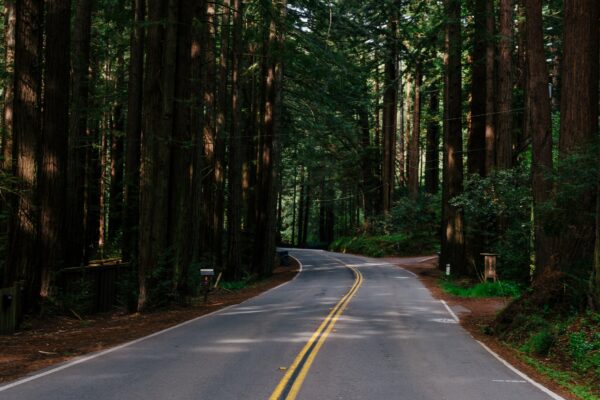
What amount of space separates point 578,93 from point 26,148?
520 inches

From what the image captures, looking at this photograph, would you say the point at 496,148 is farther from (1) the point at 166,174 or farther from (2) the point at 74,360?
(2) the point at 74,360

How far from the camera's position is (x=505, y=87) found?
73.2 ft

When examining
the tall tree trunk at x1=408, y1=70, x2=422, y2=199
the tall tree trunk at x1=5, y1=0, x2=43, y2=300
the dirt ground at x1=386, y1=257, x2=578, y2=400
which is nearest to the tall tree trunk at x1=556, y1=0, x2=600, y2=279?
the dirt ground at x1=386, y1=257, x2=578, y2=400

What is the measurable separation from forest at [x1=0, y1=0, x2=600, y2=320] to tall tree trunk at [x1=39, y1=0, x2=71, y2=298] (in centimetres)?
4

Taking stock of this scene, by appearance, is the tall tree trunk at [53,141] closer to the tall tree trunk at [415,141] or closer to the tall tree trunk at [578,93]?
the tall tree trunk at [578,93]

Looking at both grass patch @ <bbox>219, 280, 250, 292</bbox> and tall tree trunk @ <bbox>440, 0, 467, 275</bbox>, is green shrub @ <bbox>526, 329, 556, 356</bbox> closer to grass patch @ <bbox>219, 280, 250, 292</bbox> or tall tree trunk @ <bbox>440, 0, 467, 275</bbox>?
grass patch @ <bbox>219, 280, 250, 292</bbox>

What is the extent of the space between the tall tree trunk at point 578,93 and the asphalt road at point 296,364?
3.11 meters

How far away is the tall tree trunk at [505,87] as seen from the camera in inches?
846

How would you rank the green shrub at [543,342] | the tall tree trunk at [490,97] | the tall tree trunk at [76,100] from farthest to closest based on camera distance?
the tall tree trunk at [490,97] → the tall tree trunk at [76,100] → the green shrub at [543,342]

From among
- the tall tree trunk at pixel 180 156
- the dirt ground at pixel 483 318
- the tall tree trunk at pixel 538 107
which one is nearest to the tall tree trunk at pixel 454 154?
the dirt ground at pixel 483 318

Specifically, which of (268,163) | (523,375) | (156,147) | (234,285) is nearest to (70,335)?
(156,147)

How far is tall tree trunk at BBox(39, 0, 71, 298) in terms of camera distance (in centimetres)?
1494

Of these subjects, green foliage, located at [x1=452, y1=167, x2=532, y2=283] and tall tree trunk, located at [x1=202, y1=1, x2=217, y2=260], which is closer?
green foliage, located at [x1=452, y1=167, x2=532, y2=283]

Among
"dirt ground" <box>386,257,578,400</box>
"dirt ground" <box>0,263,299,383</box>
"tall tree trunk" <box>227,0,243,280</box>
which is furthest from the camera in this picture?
"tall tree trunk" <box>227,0,243,280</box>
